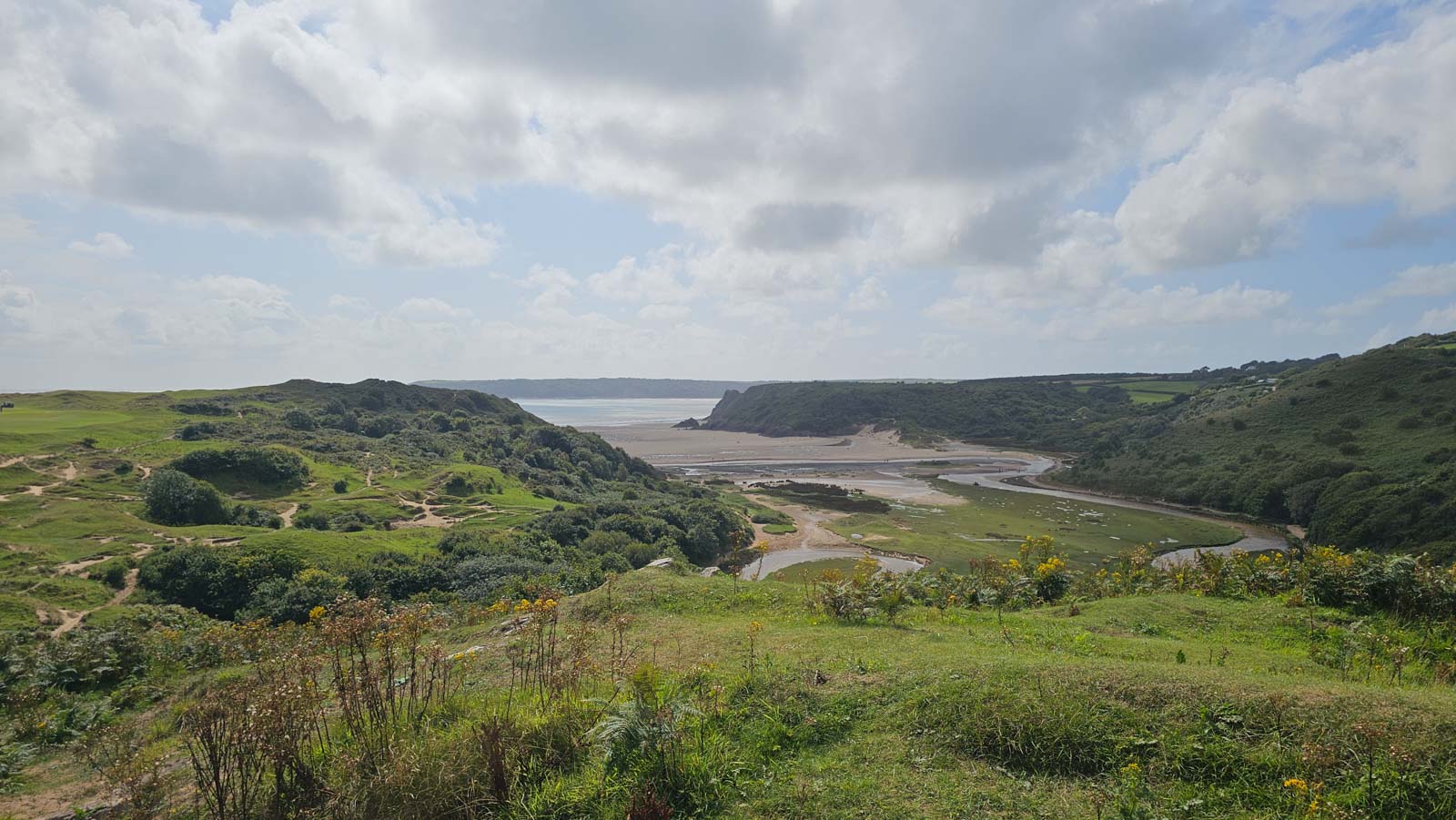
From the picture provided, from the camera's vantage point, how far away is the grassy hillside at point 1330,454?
39781 millimetres

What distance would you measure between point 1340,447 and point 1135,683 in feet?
227

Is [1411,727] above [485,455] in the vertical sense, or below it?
above

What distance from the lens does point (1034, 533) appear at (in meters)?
43.6

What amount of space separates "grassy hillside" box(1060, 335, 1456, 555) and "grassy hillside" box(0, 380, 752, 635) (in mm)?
41964

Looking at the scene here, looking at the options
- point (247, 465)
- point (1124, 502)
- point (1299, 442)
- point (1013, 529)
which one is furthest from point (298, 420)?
point (1299, 442)

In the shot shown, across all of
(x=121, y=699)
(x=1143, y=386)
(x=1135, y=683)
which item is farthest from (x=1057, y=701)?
(x=1143, y=386)

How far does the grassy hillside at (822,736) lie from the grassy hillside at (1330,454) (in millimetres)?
42245

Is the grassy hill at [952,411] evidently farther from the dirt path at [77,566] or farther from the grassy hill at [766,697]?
the dirt path at [77,566]

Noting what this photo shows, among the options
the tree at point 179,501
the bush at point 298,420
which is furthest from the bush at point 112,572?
the bush at point 298,420

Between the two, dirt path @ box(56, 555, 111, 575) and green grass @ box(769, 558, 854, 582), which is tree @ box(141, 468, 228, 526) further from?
green grass @ box(769, 558, 854, 582)

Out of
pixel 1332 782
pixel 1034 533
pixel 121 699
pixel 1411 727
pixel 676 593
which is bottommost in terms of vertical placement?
pixel 1034 533

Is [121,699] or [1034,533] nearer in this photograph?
[121,699]

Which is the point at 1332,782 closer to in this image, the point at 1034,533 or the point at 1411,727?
the point at 1411,727

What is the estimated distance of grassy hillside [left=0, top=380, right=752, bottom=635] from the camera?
985 inches
